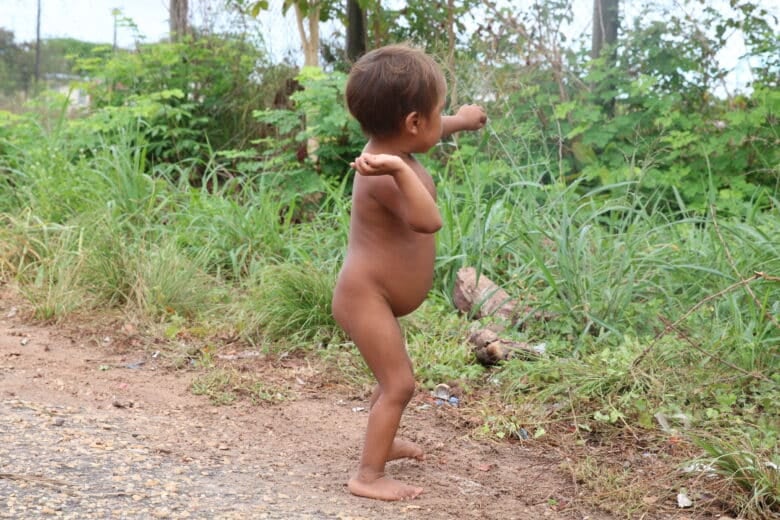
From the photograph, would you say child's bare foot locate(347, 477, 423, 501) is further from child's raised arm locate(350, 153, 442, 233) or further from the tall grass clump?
the tall grass clump

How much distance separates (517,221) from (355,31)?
3.73 metres

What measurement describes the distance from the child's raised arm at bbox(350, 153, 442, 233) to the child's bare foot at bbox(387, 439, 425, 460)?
3.10ft

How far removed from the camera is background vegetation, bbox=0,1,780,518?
143 inches

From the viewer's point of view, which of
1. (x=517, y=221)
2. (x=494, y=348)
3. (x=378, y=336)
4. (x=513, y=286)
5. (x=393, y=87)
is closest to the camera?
(x=393, y=87)

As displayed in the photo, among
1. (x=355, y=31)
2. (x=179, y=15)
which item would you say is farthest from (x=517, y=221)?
(x=179, y=15)

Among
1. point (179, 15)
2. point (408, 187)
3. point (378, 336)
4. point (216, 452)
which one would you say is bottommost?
point (216, 452)

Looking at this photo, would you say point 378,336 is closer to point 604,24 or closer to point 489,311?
point 489,311

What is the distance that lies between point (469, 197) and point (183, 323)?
190 centimetres

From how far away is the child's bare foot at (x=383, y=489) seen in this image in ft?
9.12

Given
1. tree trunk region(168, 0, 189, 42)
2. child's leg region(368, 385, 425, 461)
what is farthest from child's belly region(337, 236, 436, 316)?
tree trunk region(168, 0, 189, 42)

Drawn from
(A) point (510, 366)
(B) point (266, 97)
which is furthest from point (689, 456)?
(B) point (266, 97)

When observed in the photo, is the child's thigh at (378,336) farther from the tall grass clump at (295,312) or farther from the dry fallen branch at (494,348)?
the tall grass clump at (295,312)

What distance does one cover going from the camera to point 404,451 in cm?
315

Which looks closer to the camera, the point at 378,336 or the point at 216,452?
the point at 378,336
